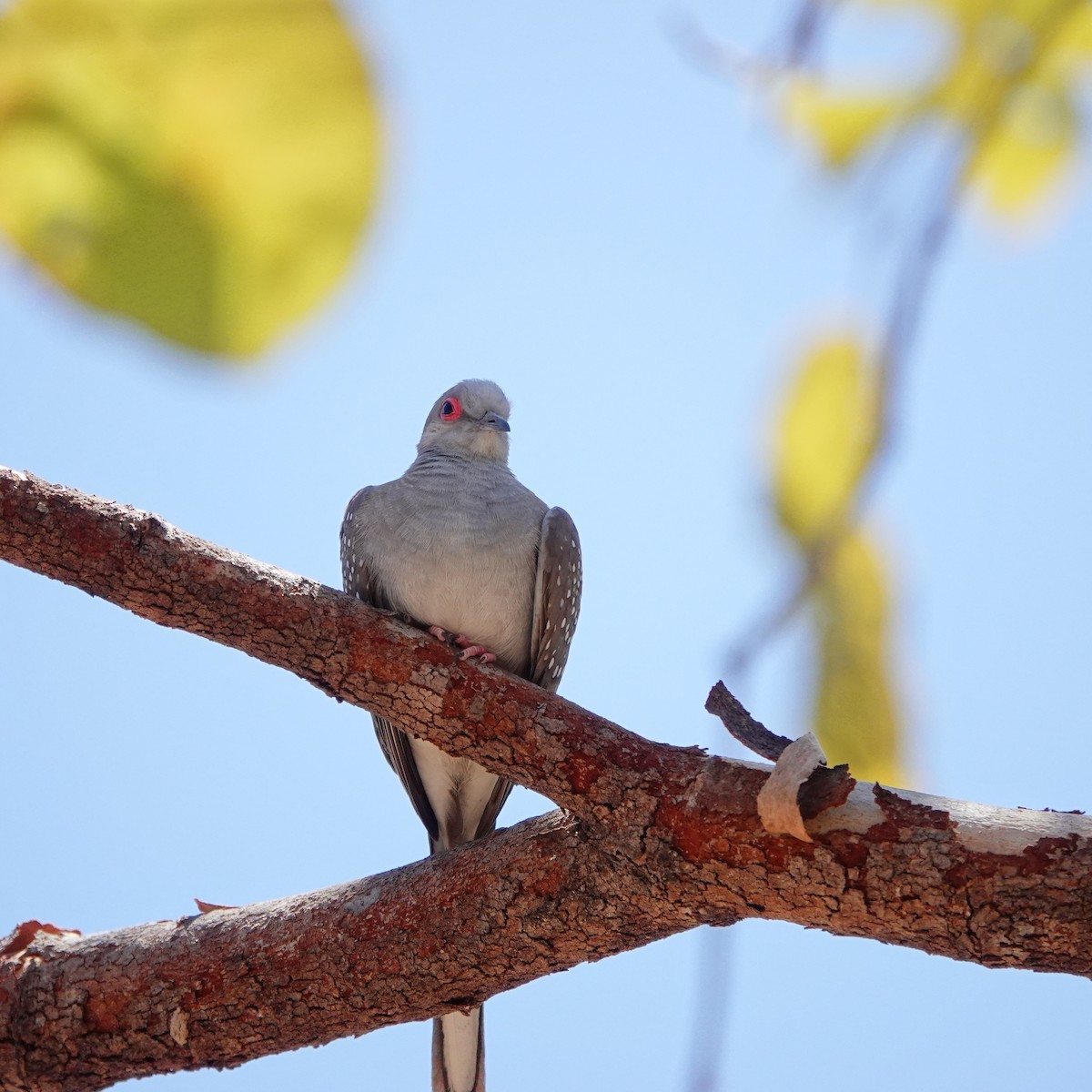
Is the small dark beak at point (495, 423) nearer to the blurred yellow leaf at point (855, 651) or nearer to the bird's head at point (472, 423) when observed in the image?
the bird's head at point (472, 423)

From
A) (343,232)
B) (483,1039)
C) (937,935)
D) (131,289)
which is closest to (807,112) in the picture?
(343,232)

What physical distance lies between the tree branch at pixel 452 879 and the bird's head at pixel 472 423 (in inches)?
68.5

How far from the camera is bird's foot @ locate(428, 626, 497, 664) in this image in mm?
4324

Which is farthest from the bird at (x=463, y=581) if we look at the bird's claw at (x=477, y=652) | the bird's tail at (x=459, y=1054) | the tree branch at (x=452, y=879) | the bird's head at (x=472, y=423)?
the tree branch at (x=452, y=879)

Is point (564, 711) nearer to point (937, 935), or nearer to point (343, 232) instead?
point (937, 935)

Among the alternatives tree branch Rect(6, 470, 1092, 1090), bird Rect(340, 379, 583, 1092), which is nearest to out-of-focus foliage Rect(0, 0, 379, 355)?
tree branch Rect(6, 470, 1092, 1090)

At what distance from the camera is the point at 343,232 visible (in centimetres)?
91

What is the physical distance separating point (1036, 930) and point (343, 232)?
2.72m

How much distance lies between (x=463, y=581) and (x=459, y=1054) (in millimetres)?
1834

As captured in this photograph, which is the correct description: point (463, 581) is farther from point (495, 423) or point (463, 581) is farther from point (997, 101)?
point (997, 101)

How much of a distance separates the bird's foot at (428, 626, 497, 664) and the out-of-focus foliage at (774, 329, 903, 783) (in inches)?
119

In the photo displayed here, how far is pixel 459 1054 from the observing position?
14.2 feet

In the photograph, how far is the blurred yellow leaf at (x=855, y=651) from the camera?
1.04 metres

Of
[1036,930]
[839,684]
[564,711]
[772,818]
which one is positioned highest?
[564,711]
